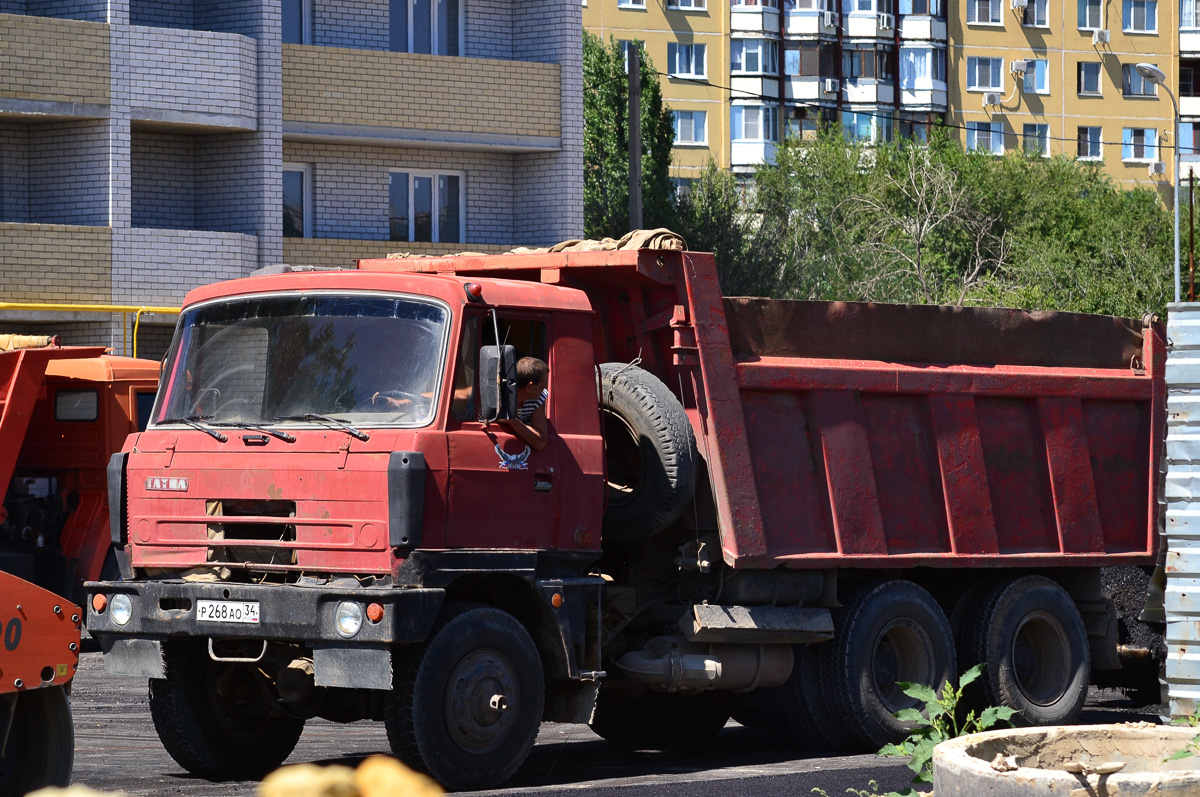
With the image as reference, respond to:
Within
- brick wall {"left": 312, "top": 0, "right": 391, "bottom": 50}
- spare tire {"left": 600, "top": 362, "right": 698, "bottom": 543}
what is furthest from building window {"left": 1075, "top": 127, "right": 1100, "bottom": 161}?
spare tire {"left": 600, "top": 362, "right": 698, "bottom": 543}

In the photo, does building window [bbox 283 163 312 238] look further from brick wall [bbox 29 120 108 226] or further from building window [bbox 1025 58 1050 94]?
building window [bbox 1025 58 1050 94]

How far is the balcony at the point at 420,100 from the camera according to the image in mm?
27203

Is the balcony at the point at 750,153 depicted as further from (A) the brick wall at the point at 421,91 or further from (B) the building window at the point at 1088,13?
(A) the brick wall at the point at 421,91

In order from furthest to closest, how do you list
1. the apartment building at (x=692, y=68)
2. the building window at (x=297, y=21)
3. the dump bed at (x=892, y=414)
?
the apartment building at (x=692, y=68), the building window at (x=297, y=21), the dump bed at (x=892, y=414)

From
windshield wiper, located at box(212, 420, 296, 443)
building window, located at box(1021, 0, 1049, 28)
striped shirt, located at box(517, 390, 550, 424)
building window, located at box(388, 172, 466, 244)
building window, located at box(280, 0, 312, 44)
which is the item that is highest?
building window, located at box(1021, 0, 1049, 28)

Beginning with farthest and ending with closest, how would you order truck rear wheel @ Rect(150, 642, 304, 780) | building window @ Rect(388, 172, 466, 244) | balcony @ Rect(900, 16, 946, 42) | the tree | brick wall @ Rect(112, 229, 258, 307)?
balcony @ Rect(900, 16, 946, 42), the tree, building window @ Rect(388, 172, 466, 244), brick wall @ Rect(112, 229, 258, 307), truck rear wheel @ Rect(150, 642, 304, 780)

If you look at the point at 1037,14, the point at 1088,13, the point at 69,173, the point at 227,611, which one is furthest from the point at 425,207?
the point at 1088,13

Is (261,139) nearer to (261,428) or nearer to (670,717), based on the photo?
(670,717)

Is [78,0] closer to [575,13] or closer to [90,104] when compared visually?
[90,104]

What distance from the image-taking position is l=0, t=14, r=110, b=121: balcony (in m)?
24.2

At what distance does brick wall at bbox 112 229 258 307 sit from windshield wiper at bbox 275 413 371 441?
52.4 ft

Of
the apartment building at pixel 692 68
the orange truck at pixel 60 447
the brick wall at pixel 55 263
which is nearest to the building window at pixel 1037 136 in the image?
the apartment building at pixel 692 68

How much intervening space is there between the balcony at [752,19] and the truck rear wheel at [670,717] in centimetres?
6103

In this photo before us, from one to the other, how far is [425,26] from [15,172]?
267 inches
